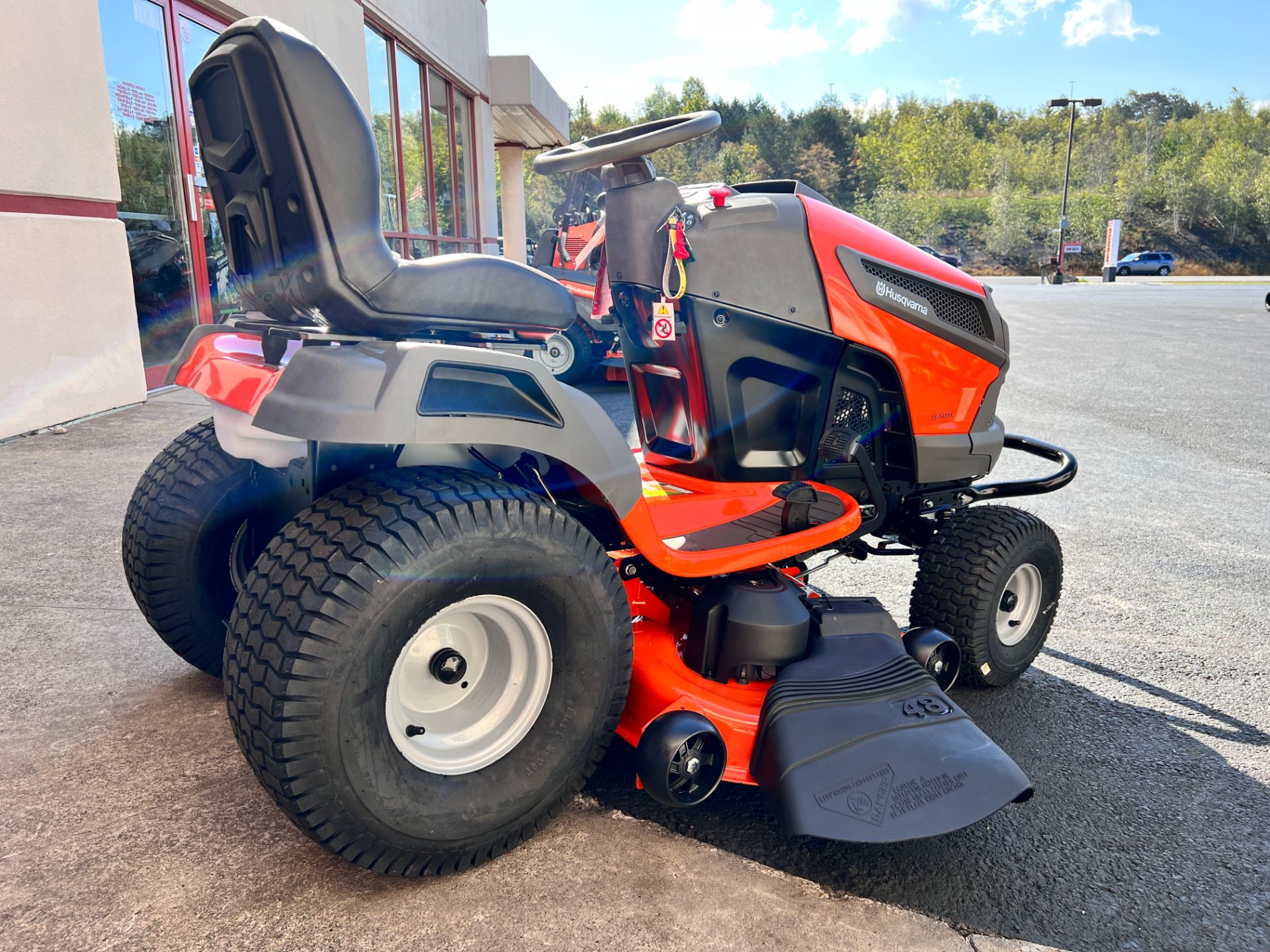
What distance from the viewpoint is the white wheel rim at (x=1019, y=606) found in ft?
9.20

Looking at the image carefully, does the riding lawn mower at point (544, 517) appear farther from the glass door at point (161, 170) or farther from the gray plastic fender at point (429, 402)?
the glass door at point (161, 170)

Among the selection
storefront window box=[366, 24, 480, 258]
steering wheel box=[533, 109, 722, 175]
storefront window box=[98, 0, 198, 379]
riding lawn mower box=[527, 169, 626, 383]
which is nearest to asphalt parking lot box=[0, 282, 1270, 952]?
steering wheel box=[533, 109, 722, 175]

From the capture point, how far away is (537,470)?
2053 millimetres

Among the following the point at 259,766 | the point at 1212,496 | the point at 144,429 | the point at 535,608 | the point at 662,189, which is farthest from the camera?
the point at 144,429

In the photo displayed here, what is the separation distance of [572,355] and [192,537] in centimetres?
636

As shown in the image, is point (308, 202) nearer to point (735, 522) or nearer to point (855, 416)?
point (735, 522)

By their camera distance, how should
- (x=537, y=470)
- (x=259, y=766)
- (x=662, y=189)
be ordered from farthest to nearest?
1. (x=662, y=189)
2. (x=537, y=470)
3. (x=259, y=766)

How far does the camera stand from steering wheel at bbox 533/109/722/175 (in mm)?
2191

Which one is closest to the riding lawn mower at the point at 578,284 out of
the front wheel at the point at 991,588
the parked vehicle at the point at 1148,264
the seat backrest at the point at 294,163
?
the front wheel at the point at 991,588

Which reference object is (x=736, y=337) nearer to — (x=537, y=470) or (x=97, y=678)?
(x=537, y=470)

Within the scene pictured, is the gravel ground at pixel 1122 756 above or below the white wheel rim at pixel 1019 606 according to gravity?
below

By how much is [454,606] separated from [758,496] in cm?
112

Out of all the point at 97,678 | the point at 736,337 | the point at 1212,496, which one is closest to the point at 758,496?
the point at 736,337

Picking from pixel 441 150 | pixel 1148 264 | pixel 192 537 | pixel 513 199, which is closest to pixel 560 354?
pixel 192 537
